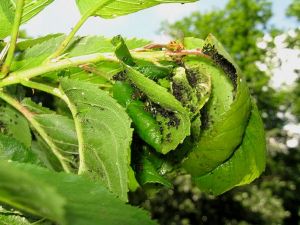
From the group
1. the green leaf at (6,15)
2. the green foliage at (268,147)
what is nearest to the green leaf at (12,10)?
the green leaf at (6,15)

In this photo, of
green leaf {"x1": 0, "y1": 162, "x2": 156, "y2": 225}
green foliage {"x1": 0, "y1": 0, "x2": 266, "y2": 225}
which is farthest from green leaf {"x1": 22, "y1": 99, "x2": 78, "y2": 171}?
green leaf {"x1": 0, "y1": 162, "x2": 156, "y2": 225}

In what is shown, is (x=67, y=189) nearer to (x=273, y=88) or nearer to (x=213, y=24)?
(x=273, y=88)

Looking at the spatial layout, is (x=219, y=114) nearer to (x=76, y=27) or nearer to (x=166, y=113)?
(x=166, y=113)

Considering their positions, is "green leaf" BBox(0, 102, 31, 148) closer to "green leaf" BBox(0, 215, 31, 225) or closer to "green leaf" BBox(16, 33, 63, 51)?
"green leaf" BBox(16, 33, 63, 51)

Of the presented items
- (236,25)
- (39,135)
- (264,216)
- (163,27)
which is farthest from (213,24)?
(39,135)

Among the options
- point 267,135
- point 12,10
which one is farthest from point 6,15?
point 267,135
